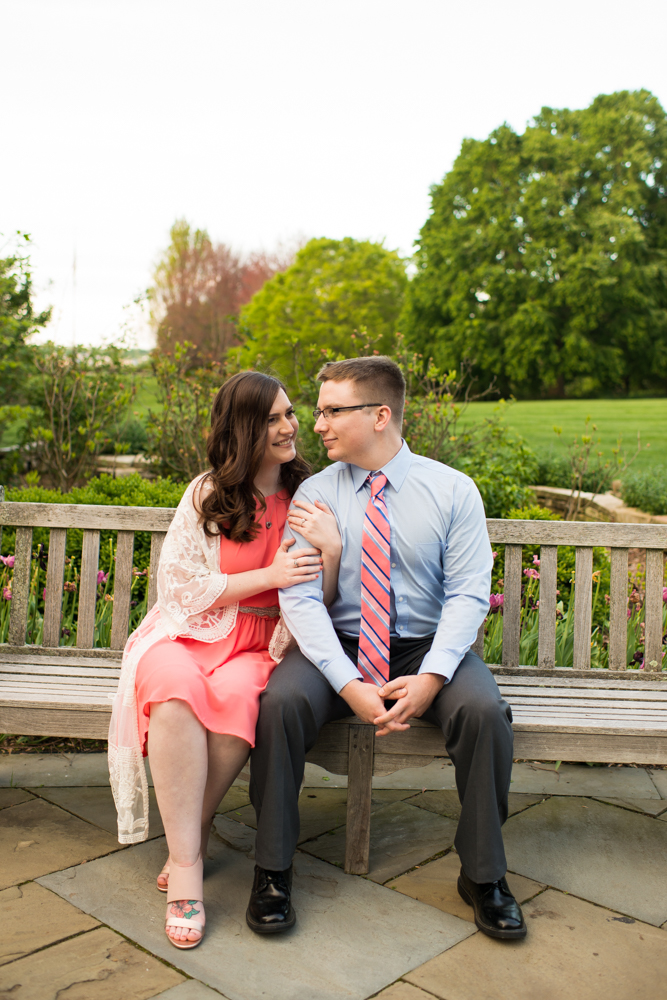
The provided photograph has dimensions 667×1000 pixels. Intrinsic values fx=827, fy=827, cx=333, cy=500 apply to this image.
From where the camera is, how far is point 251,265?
136 ft

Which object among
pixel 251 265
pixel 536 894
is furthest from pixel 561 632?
pixel 251 265

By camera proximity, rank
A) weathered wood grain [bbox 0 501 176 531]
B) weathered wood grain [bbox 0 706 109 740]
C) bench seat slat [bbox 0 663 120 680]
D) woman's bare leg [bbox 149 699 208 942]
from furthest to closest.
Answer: weathered wood grain [bbox 0 501 176 531], bench seat slat [bbox 0 663 120 680], weathered wood grain [bbox 0 706 109 740], woman's bare leg [bbox 149 699 208 942]

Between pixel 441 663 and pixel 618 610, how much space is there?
1089 mm

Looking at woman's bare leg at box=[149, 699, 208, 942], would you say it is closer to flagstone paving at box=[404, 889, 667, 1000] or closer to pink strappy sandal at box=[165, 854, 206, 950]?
pink strappy sandal at box=[165, 854, 206, 950]

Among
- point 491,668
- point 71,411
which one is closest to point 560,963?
point 491,668

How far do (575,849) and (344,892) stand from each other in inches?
34.8

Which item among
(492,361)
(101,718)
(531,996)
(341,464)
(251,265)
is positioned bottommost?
(531,996)

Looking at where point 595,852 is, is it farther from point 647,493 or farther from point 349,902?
point 647,493

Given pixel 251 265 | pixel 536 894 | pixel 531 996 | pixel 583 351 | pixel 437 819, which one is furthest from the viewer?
pixel 251 265

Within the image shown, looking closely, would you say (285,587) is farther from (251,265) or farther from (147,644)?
(251,265)

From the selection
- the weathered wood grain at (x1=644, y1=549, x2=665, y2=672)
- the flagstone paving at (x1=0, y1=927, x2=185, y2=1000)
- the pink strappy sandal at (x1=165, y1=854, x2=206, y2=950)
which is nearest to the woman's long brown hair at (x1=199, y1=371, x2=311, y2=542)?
the pink strappy sandal at (x1=165, y1=854, x2=206, y2=950)

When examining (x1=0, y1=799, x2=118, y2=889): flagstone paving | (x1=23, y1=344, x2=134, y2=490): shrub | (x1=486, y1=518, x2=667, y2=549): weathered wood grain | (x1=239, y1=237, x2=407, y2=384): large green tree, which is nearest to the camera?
(x1=0, y1=799, x2=118, y2=889): flagstone paving

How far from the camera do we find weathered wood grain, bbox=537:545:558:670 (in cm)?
334

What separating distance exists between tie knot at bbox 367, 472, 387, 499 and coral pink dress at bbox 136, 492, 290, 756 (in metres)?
0.35
